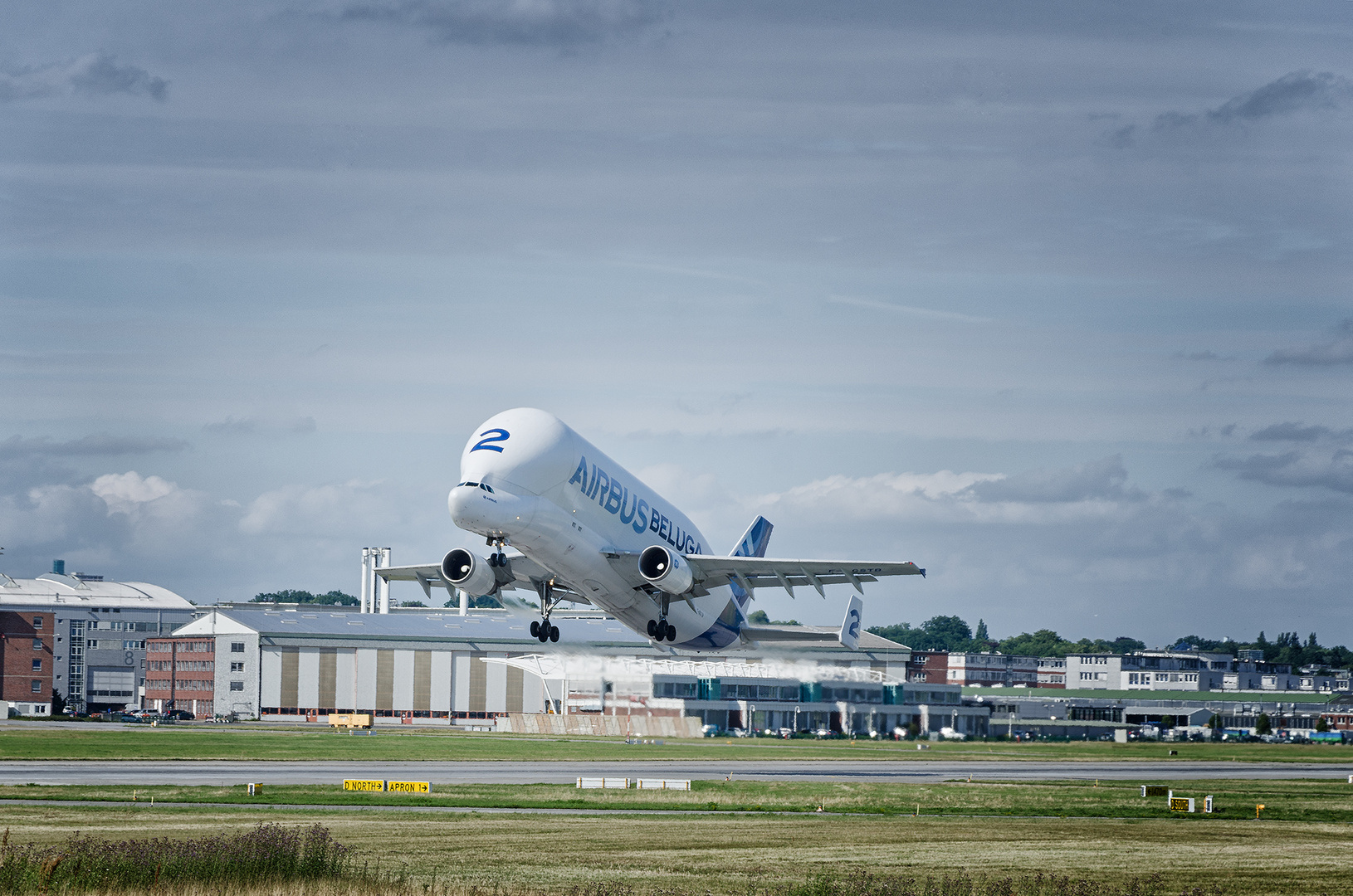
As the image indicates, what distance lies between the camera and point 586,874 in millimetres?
30875

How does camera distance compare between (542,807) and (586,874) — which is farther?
(542,807)

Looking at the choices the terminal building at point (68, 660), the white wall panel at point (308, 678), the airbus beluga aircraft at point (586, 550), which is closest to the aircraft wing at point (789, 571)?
the airbus beluga aircraft at point (586, 550)

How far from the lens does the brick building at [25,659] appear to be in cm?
16850

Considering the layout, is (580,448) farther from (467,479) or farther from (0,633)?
(0,633)

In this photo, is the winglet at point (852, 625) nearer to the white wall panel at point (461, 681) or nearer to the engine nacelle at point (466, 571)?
the engine nacelle at point (466, 571)

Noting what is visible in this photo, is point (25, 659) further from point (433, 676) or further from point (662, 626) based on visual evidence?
point (662, 626)

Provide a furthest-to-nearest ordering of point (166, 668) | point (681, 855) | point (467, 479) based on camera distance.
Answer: point (166, 668), point (467, 479), point (681, 855)

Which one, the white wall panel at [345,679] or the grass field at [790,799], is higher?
the grass field at [790,799]

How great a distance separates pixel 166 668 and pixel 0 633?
2261 cm

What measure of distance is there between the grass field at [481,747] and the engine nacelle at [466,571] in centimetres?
2546

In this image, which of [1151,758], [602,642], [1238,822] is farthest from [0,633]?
[1238,822]

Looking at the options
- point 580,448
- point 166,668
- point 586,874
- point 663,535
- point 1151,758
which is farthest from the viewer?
point 166,668

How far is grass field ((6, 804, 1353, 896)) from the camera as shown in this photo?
31.1 m

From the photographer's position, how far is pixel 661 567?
169 feet
